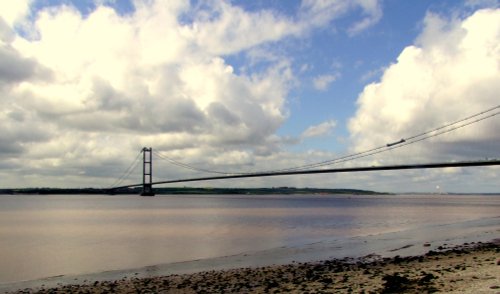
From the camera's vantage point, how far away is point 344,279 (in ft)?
44.5

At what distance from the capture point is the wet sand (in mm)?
11125

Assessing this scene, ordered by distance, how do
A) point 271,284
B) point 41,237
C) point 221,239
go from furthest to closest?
point 41,237
point 221,239
point 271,284

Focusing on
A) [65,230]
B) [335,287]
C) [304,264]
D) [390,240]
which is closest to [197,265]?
[304,264]

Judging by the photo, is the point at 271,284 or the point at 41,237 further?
the point at 41,237

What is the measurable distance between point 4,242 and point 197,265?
18384mm

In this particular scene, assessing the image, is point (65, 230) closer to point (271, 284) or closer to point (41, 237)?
point (41, 237)

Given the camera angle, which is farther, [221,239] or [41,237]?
[41,237]

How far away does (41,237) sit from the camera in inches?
1352

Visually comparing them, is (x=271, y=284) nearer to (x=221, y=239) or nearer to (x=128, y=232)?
(x=221, y=239)

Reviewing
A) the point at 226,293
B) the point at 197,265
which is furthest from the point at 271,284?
the point at 197,265

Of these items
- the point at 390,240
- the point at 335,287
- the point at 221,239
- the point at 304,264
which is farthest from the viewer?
the point at 221,239

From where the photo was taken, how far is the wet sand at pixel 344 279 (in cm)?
1112

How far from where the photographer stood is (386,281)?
12.3 metres

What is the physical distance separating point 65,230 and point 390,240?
89.0 feet
